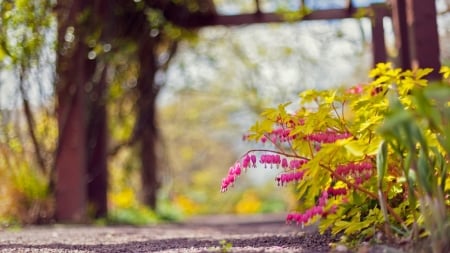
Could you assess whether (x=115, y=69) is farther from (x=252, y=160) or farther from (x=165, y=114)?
(x=165, y=114)

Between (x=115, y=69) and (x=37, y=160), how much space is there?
5.61 feet

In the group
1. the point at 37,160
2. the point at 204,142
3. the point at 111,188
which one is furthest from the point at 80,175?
the point at 204,142

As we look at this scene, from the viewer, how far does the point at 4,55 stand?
6.45 metres

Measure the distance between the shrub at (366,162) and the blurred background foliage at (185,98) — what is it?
152cm

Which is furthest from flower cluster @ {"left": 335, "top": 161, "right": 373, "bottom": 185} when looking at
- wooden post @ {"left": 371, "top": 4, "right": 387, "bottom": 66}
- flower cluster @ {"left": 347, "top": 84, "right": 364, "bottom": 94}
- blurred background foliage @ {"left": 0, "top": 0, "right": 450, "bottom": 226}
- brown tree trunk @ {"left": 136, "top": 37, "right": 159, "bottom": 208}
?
brown tree trunk @ {"left": 136, "top": 37, "right": 159, "bottom": 208}

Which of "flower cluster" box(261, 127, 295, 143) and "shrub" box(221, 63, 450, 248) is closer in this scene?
"shrub" box(221, 63, 450, 248)

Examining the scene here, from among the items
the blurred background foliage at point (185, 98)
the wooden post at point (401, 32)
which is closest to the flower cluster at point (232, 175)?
the blurred background foliage at point (185, 98)

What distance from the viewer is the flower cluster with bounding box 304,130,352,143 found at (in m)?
3.59

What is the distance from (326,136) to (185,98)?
10577 mm

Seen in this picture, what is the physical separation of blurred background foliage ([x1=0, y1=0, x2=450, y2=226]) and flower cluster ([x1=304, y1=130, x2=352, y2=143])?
5.18ft

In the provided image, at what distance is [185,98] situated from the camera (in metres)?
14.1

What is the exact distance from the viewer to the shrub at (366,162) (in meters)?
2.86

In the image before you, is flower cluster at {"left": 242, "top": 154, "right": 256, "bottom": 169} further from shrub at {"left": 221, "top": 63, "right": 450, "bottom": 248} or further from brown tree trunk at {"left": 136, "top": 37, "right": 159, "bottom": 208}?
brown tree trunk at {"left": 136, "top": 37, "right": 159, "bottom": 208}

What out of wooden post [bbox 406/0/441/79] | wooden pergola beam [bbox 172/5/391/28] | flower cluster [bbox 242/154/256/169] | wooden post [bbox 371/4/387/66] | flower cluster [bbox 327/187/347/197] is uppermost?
wooden pergola beam [bbox 172/5/391/28]
